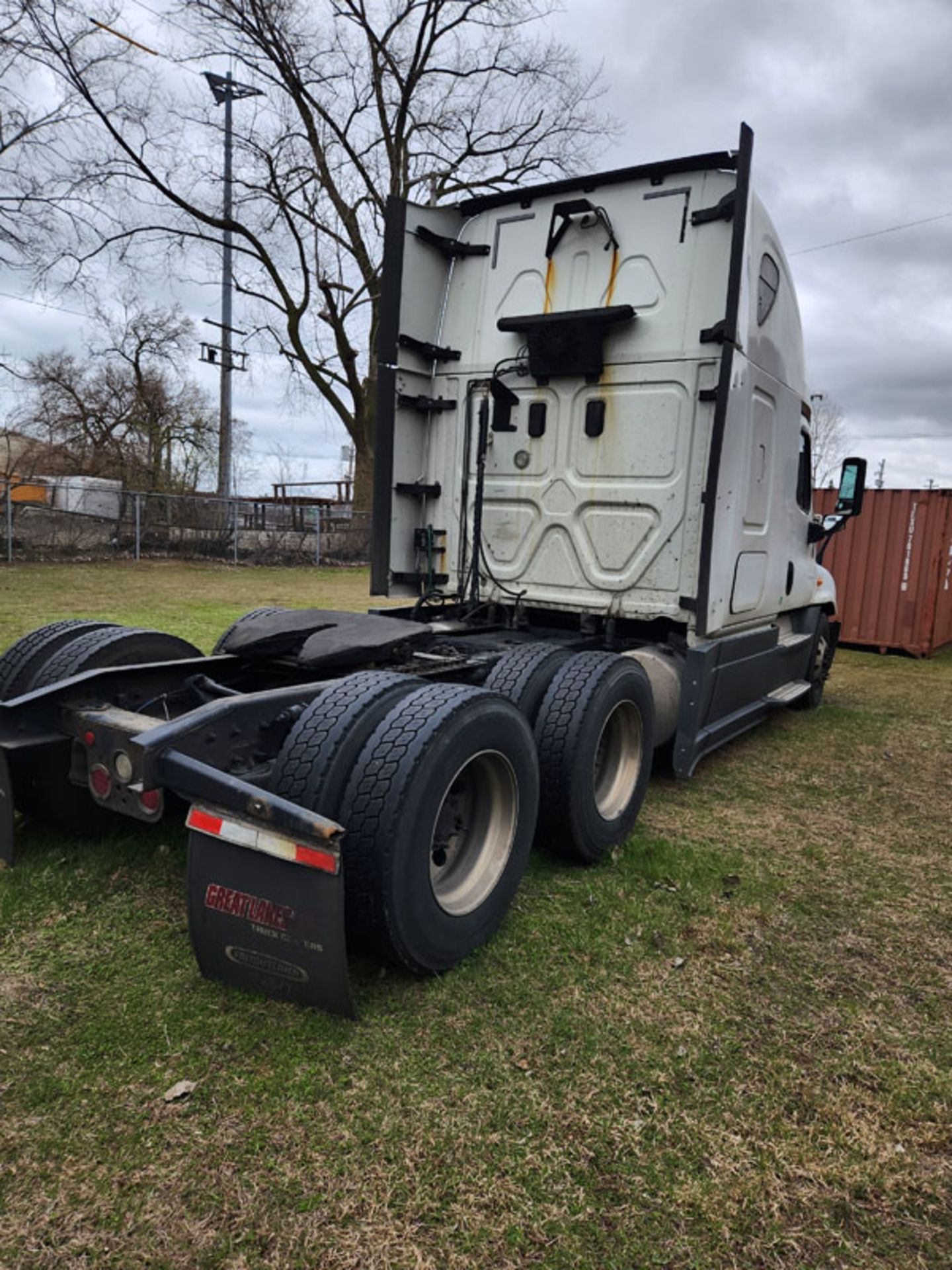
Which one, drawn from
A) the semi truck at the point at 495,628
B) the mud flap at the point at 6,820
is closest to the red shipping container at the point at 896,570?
the semi truck at the point at 495,628

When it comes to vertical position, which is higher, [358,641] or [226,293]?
[226,293]

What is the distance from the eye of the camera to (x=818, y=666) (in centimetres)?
732

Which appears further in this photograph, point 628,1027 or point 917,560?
point 917,560

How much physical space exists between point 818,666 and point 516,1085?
6.00 m

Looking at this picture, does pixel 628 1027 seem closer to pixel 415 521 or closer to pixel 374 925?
pixel 374 925

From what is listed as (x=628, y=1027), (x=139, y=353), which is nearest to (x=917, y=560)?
(x=628, y=1027)

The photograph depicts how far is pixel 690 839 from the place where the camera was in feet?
13.6

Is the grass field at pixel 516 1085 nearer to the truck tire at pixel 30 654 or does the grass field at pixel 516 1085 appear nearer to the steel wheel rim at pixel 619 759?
the steel wheel rim at pixel 619 759

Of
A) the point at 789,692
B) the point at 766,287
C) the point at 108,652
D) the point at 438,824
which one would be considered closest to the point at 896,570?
the point at 789,692

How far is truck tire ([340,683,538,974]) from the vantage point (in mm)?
2410

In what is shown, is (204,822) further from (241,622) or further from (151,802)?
(241,622)

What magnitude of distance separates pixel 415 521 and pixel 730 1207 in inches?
172

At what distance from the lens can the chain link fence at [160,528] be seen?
725 inches

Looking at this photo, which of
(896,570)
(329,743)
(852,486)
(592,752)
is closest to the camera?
(329,743)
